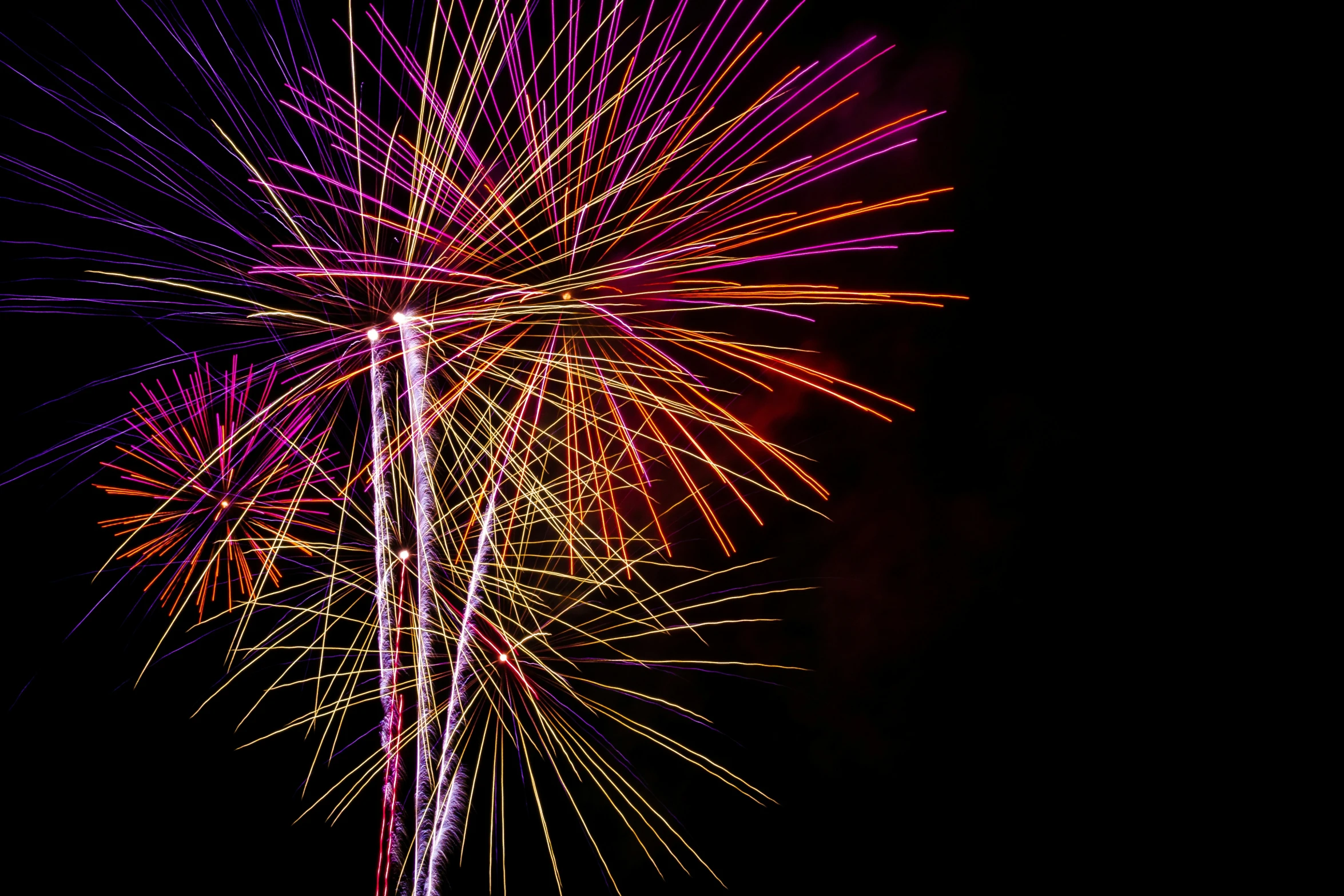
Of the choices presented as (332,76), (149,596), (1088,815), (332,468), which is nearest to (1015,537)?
(1088,815)

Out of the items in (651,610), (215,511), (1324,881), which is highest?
(215,511)

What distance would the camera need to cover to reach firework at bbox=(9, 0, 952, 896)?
2.40 metres

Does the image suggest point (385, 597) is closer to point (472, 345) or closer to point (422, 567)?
point (422, 567)

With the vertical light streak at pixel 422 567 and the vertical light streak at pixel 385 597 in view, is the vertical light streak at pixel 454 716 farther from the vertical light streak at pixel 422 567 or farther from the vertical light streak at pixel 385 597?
the vertical light streak at pixel 385 597

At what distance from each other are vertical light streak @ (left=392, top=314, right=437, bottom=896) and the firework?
0.01 metres

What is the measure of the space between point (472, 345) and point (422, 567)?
36.1 inches

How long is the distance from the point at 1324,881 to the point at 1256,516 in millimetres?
1652

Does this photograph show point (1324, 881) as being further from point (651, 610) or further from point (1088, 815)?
point (651, 610)

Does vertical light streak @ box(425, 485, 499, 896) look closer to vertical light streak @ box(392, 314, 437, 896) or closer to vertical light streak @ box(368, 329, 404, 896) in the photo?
vertical light streak @ box(392, 314, 437, 896)

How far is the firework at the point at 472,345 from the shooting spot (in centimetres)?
240

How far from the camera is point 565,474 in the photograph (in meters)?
3.09

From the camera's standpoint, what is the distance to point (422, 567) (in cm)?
240

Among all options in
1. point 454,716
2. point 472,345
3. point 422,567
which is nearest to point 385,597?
point 422,567

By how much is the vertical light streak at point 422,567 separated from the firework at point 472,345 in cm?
1
